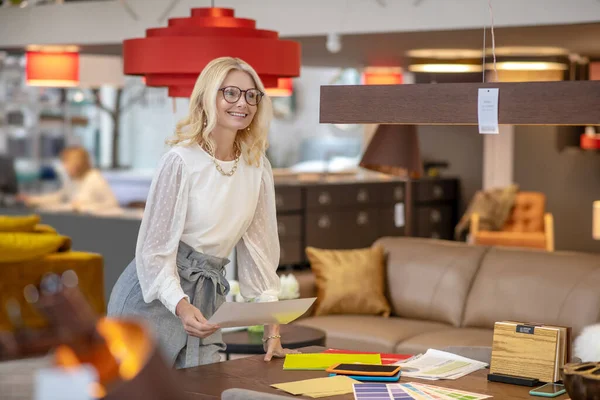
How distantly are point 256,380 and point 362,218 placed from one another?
7.48 meters

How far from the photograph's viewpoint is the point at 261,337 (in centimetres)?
513

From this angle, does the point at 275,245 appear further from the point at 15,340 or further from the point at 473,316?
the point at 473,316

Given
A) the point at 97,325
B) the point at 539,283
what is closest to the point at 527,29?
the point at 539,283

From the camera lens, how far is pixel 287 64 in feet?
13.5

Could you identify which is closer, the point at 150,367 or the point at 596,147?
the point at 150,367

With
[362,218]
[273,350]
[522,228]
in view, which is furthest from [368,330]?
[522,228]

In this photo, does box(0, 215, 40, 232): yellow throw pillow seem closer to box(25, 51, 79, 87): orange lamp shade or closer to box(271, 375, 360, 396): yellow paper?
box(25, 51, 79, 87): orange lamp shade

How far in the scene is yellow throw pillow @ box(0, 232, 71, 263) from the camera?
25.2 feet

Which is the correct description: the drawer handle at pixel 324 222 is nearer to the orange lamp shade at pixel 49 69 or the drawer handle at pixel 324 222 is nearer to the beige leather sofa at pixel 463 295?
the orange lamp shade at pixel 49 69

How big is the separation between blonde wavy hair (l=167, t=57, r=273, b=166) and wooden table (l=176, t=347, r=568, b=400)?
26.7 inches

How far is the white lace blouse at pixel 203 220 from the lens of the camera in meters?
3.14

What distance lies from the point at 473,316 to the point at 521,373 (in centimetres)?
295

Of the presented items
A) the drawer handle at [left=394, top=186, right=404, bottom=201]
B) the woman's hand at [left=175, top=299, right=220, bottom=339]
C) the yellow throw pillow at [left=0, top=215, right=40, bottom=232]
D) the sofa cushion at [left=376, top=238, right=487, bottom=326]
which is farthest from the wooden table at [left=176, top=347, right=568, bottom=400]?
the drawer handle at [left=394, top=186, right=404, bottom=201]

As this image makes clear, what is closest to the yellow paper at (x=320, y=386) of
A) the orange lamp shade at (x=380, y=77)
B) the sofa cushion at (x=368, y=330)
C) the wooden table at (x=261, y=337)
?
the wooden table at (x=261, y=337)
